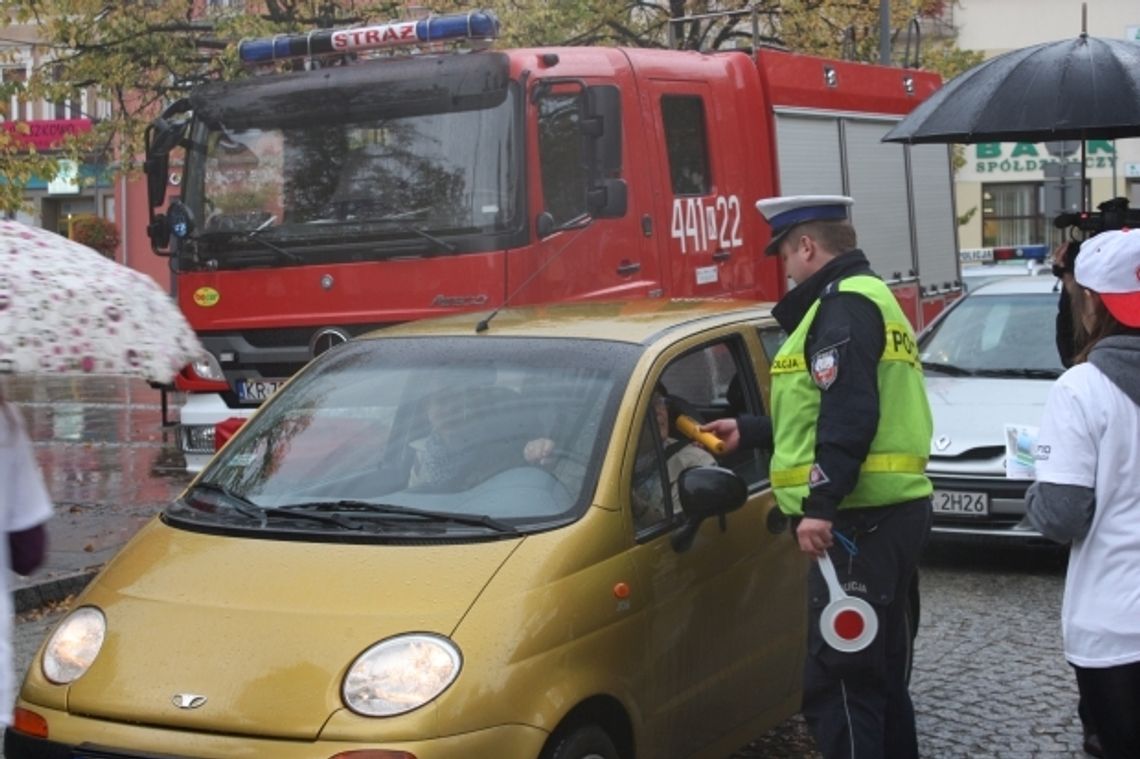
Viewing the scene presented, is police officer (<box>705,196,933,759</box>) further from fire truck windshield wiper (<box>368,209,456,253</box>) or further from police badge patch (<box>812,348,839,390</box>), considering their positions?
fire truck windshield wiper (<box>368,209,456,253</box>)

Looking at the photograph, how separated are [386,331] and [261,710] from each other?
2053 mm

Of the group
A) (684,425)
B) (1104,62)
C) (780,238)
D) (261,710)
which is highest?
(1104,62)

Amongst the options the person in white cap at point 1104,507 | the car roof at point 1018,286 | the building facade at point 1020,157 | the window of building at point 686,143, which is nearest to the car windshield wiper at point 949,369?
the car roof at point 1018,286

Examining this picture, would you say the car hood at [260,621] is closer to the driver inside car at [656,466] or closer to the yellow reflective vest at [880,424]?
the driver inside car at [656,466]

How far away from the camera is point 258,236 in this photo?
10.7m

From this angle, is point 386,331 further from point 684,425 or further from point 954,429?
point 954,429

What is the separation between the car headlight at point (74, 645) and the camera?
181 inches

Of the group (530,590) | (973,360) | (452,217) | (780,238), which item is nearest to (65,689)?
(530,590)

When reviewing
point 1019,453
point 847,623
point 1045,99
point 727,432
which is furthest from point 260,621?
point 1019,453

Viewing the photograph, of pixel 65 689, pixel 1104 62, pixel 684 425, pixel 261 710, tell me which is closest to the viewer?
pixel 261 710

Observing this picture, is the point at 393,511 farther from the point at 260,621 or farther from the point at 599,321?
the point at 599,321

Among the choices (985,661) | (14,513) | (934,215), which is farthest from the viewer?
(934,215)

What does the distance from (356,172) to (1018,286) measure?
Result: 4.55m

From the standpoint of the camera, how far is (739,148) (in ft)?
39.2
